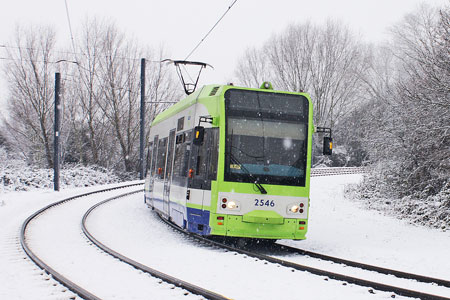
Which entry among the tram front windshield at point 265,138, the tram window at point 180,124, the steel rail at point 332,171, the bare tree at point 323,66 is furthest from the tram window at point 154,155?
the bare tree at point 323,66

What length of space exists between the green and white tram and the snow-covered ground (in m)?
0.76

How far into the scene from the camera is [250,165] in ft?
29.9

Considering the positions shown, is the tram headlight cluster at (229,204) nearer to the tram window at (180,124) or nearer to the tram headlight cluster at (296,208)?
the tram headlight cluster at (296,208)

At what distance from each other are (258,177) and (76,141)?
1142 inches

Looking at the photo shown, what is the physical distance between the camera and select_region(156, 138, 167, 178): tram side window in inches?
518

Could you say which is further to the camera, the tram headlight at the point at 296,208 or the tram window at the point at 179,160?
the tram window at the point at 179,160

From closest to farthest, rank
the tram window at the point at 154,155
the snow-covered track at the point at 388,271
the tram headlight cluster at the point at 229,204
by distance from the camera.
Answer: the snow-covered track at the point at 388,271, the tram headlight cluster at the point at 229,204, the tram window at the point at 154,155

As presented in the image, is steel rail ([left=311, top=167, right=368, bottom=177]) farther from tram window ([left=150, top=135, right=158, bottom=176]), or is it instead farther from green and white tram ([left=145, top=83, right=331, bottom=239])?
green and white tram ([left=145, top=83, right=331, bottom=239])

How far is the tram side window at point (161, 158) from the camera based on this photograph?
13.1 meters

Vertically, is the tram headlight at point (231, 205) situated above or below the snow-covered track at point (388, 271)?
above

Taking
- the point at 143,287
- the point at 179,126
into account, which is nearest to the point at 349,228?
the point at 179,126

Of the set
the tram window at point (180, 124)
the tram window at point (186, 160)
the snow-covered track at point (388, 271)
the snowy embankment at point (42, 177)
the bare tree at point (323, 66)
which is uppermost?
the bare tree at point (323, 66)

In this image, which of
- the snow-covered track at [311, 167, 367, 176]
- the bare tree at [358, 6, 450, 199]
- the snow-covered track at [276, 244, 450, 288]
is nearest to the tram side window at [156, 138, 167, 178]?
the snow-covered track at [276, 244, 450, 288]

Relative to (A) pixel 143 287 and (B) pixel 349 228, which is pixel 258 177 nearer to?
(A) pixel 143 287
